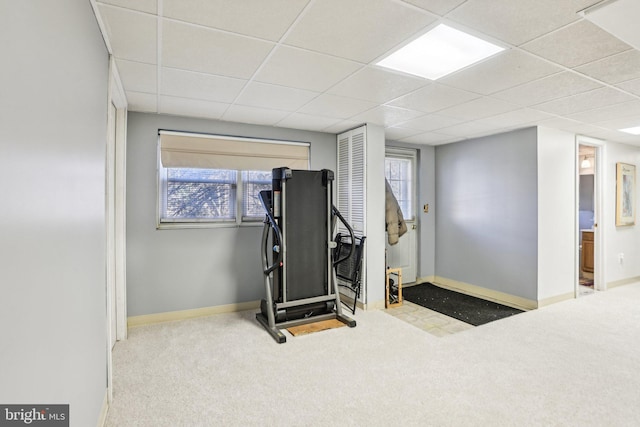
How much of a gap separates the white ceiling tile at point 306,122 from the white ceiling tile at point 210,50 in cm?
130

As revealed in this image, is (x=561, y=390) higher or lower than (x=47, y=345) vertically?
lower

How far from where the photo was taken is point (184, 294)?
3.88 metres

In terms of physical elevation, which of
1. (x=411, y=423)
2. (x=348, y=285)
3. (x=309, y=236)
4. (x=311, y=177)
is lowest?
(x=411, y=423)

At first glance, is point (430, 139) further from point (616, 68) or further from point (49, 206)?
point (49, 206)

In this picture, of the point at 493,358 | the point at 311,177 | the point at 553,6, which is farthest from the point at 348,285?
the point at 553,6

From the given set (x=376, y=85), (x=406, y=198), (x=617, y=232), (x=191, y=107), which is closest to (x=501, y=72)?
(x=376, y=85)

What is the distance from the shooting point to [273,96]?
10.3 feet

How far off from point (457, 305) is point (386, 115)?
2.76m

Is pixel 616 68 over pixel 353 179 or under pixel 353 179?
over

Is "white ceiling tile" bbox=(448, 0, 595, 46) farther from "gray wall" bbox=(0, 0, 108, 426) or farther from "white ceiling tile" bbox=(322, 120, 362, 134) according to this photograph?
"white ceiling tile" bbox=(322, 120, 362, 134)

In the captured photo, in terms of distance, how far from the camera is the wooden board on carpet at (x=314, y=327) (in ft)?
11.5

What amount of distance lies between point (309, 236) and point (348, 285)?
1147 mm

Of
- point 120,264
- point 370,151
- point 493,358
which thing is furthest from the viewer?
point 370,151

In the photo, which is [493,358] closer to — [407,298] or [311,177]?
[407,298]
